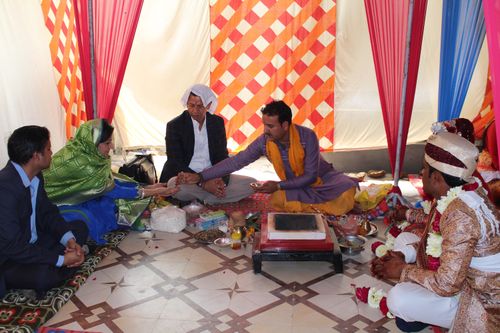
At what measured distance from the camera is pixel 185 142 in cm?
470

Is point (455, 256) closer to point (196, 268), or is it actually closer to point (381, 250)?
point (381, 250)

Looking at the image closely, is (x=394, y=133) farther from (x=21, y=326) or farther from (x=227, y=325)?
(x=21, y=326)

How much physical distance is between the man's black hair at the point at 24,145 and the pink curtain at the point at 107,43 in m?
1.74

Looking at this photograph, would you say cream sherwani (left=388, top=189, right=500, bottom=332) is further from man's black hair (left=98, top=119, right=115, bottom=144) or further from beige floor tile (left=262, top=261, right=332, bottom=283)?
A: man's black hair (left=98, top=119, right=115, bottom=144)

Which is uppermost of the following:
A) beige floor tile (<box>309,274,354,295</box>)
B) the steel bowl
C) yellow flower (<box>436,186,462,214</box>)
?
yellow flower (<box>436,186,462,214</box>)

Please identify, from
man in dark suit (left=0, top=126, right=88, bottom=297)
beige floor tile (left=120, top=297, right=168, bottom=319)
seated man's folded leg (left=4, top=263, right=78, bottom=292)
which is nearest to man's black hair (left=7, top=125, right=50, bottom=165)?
man in dark suit (left=0, top=126, right=88, bottom=297)

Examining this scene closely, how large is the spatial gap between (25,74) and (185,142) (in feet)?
5.14

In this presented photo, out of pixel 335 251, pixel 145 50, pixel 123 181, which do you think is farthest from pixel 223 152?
pixel 145 50

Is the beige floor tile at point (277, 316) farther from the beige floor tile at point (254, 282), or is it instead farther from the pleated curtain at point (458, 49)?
the pleated curtain at point (458, 49)

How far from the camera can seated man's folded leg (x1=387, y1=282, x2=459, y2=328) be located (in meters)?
2.46

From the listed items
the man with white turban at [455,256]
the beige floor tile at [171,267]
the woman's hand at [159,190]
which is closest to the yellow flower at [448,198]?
the man with white turban at [455,256]

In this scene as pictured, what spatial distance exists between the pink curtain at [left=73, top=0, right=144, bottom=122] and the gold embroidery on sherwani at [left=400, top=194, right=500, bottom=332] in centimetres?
316

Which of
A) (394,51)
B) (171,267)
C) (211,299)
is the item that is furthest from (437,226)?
(394,51)

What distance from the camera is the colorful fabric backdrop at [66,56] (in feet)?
17.6
